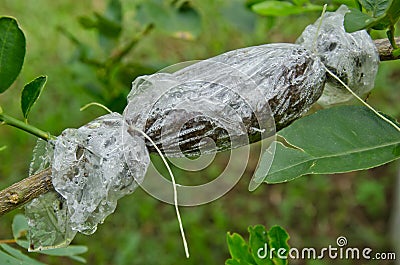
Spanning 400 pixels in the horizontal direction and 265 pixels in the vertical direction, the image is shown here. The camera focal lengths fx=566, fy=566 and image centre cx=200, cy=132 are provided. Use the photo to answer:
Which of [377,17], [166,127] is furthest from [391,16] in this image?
[166,127]

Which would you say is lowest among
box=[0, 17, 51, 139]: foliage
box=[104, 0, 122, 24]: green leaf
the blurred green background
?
the blurred green background

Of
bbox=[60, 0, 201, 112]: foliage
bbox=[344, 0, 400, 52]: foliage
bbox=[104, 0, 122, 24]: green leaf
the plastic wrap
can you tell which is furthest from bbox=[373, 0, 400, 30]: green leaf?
bbox=[104, 0, 122, 24]: green leaf

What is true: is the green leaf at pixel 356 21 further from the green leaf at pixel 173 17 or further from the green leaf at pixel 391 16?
the green leaf at pixel 173 17

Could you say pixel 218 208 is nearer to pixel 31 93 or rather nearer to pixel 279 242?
pixel 279 242

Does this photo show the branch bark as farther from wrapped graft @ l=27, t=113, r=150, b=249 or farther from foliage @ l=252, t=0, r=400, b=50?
foliage @ l=252, t=0, r=400, b=50

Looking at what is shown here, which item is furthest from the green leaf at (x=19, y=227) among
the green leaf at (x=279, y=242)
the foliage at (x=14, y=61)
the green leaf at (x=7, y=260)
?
the green leaf at (x=279, y=242)

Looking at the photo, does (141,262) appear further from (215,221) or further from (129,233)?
(215,221)
